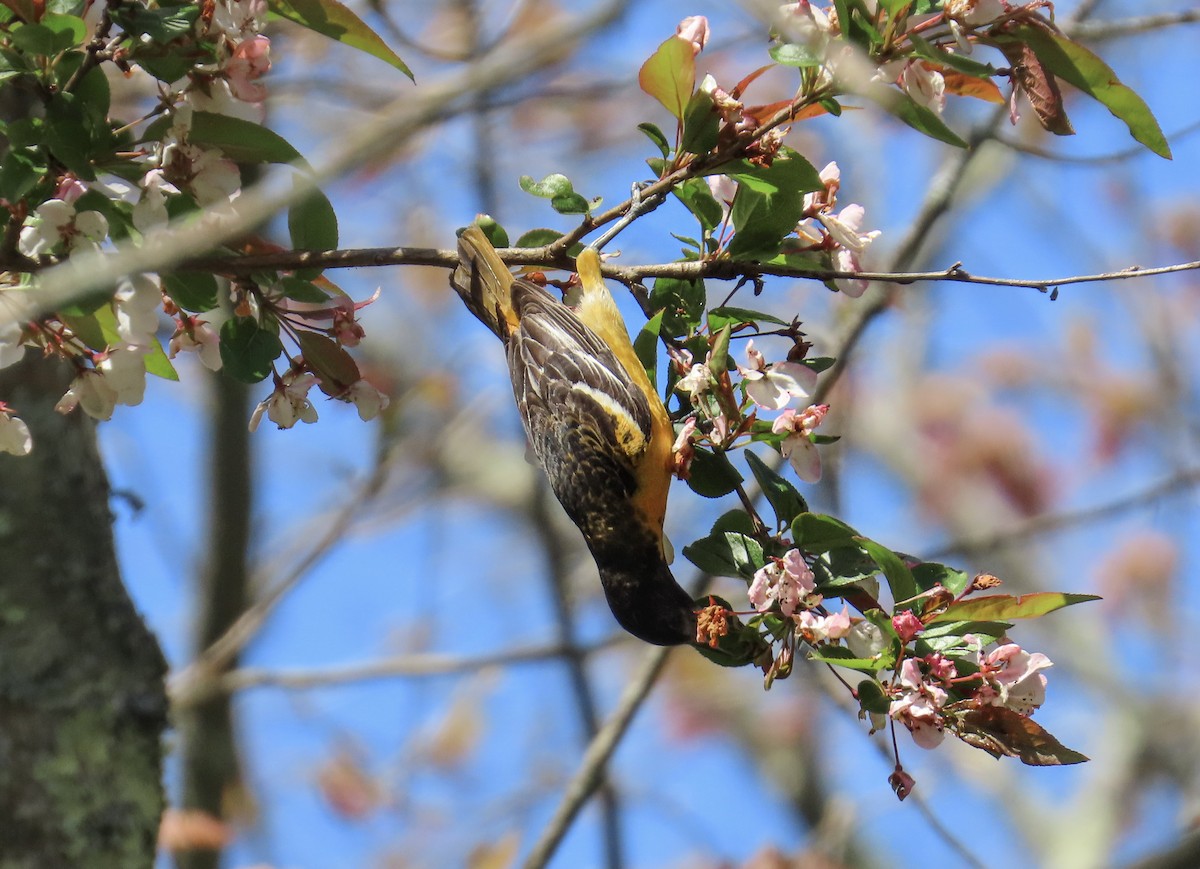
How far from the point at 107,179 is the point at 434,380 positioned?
2478 millimetres

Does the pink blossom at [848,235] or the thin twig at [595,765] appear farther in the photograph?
the thin twig at [595,765]

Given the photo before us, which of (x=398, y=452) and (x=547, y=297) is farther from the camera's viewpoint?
(x=398, y=452)

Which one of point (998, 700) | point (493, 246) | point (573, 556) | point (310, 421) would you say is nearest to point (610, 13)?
point (493, 246)

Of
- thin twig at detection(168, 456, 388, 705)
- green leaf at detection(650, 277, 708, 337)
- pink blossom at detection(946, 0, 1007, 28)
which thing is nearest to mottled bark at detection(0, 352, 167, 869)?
thin twig at detection(168, 456, 388, 705)

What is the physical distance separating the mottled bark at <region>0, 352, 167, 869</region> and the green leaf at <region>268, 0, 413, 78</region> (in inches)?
55.6

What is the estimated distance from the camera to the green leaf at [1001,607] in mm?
1675

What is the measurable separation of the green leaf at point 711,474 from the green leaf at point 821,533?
0.22 meters

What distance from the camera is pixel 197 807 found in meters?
4.55

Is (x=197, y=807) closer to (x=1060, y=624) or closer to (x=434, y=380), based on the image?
(x=434, y=380)

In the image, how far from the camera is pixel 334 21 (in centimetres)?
184

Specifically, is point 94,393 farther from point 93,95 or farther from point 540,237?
point 540,237

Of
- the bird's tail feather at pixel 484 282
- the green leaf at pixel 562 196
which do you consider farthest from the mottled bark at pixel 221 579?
the green leaf at pixel 562 196

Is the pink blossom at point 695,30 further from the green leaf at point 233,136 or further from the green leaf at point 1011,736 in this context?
the green leaf at point 1011,736

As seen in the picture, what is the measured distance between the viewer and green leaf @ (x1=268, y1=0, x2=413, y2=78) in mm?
1827
